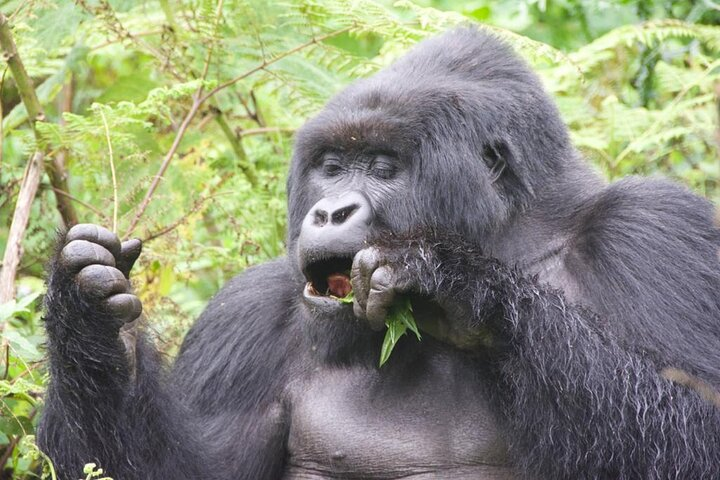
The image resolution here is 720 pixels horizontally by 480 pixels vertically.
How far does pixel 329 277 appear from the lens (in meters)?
3.59

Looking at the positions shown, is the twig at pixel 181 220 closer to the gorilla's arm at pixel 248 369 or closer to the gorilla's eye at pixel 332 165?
the gorilla's arm at pixel 248 369

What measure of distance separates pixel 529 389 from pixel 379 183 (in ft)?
2.56

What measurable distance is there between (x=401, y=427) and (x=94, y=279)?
3.53ft

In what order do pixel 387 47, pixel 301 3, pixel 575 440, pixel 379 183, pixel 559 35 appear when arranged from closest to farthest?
pixel 575 440 → pixel 379 183 → pixel 301 3 → pixel 387 47 → pixel 559 35

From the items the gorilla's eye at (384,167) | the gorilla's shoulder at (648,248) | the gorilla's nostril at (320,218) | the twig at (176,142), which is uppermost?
the gorilla's nostril at (320,218)

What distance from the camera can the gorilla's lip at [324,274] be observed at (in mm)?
3504

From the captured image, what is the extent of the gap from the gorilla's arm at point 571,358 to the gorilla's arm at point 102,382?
30.1 inches

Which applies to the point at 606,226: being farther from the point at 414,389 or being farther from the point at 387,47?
the point at 387,47

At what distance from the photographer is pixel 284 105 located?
5391mm

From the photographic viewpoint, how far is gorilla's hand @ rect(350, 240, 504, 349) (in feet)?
11.0

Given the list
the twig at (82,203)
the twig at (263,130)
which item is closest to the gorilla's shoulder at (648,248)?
the twig at (82,203)

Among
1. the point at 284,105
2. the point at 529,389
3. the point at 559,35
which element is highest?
the point at 529,389

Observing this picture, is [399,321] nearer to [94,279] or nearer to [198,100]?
[94,279]

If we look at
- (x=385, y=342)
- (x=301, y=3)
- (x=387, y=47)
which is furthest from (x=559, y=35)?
(x=385, y=342)
